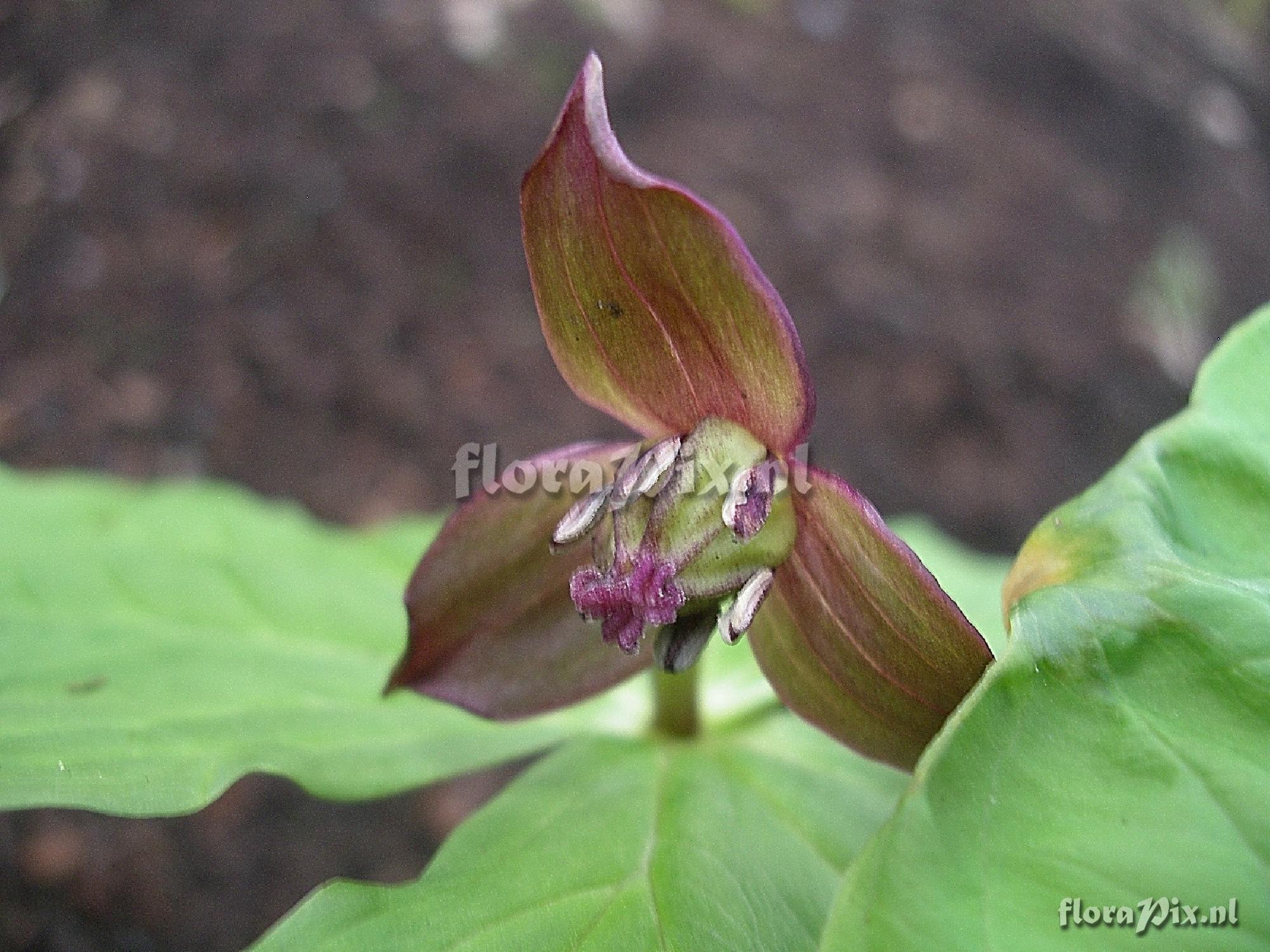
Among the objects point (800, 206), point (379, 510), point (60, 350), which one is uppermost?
point (800, 206)

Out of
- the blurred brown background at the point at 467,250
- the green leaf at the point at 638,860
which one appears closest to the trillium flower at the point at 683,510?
the green leaf at the point at 638,860

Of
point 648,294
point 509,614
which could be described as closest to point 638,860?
point 509,614

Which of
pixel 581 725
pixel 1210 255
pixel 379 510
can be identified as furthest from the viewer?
pixel 1210 255

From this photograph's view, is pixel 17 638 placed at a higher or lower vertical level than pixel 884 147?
lower

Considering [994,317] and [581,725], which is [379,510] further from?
[994,317]

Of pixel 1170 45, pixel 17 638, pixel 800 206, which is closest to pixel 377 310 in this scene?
pixel 800 206

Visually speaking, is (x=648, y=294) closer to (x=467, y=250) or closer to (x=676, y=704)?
(x=676, y=704)

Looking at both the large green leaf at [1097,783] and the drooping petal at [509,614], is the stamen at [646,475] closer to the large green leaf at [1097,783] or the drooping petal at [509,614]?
the drooping petal at [509,614]
